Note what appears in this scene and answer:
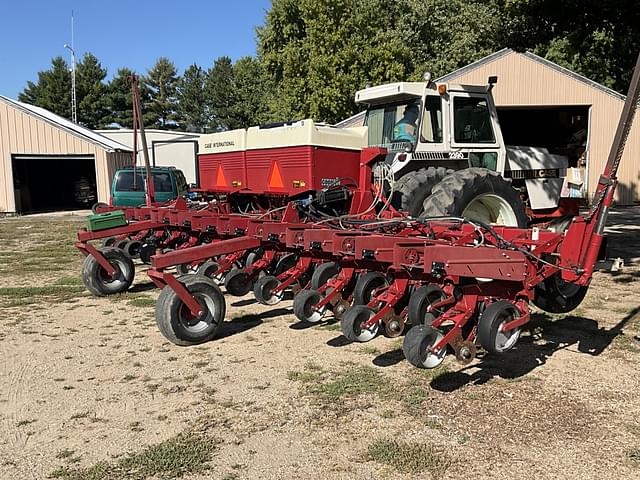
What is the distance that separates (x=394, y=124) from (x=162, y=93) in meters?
68.1

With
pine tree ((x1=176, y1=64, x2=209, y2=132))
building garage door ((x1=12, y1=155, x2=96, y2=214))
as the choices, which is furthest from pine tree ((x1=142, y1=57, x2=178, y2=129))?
building garage door ((x1=12, y1=155, x2=96, y2=214))

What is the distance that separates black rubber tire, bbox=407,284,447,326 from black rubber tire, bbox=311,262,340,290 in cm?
131

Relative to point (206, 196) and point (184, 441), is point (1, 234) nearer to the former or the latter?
point (206, 196)

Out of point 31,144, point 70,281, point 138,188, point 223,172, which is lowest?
point 70,281

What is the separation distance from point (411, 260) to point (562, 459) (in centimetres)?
175

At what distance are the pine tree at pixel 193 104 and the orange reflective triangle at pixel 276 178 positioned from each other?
6185 centimetres

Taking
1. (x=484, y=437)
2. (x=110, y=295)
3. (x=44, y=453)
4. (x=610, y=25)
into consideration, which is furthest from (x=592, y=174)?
(x=44, y=453)

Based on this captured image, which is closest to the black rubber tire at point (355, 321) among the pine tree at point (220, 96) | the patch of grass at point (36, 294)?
the patch of grass at point (36, 294)

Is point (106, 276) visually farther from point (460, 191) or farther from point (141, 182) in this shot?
point (141, 182)

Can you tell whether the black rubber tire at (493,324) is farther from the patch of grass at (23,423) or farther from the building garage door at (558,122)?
the building garage door at (558,122)

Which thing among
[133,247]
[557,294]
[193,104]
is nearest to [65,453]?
[557,294]

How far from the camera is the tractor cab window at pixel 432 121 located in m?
7.54

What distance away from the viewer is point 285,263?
700 centimetres

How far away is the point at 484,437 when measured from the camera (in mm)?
3779
